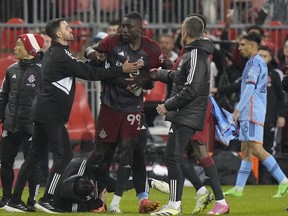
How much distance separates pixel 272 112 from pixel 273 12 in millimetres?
2800

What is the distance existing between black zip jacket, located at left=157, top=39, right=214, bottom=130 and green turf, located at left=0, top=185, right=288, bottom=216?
125 centimetres

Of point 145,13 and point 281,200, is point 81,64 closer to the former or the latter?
point 281,200

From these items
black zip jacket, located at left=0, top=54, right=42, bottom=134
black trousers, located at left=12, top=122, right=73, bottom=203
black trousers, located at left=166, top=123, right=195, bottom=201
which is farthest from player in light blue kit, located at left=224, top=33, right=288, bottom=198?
black trousers, located at left=12, top=122, right=73, bottom=203

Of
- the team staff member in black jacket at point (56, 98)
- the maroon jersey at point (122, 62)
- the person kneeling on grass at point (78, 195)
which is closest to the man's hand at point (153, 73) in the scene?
the maroon jersey at point (122, 62)

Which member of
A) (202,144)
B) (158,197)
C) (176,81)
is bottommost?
(158,197)

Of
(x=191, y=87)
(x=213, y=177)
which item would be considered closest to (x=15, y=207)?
(x=213, y=177)

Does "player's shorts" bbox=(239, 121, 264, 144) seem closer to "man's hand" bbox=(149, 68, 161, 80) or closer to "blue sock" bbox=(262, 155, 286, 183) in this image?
"blue sock" bbox=(262, 155, 286, 183)

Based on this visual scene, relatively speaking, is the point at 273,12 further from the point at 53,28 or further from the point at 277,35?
the point at 53,28

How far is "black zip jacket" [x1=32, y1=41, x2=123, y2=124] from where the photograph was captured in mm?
12703

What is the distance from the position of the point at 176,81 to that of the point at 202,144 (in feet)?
3.47

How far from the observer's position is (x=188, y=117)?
40.7 ft

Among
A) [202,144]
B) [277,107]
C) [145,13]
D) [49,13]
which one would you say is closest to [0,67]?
[49,13]

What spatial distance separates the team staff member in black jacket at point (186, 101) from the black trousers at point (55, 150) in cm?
118

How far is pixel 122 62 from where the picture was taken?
13.0 metres
